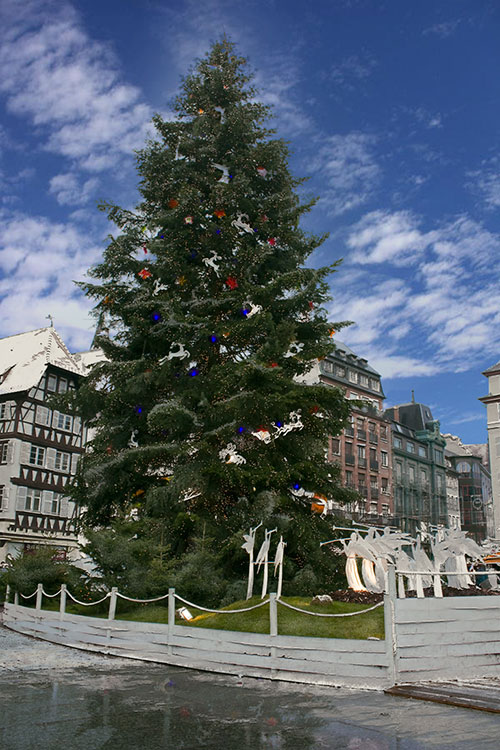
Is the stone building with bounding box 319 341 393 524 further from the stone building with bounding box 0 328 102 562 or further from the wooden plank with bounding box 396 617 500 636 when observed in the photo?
the wooden plank with bounding box 396 617 500 636

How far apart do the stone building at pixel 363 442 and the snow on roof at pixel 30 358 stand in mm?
22800

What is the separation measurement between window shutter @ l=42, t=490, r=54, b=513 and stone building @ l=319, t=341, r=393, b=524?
24.3 meters

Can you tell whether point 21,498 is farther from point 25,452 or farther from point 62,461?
point 62,461

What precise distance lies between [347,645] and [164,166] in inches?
695

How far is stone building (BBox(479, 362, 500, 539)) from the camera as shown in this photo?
5631cm

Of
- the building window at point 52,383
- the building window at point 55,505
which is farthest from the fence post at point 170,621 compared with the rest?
the building window at point 52,383

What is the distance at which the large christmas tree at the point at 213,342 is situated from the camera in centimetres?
1875

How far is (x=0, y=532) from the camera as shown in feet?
149

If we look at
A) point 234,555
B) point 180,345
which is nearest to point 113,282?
point 180,345

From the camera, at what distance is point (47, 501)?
49.3 m

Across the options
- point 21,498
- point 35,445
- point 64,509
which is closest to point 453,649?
point 21,498

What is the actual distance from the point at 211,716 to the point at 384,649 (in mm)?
3093

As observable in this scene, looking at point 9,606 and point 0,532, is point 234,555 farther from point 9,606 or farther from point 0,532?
point 0,532

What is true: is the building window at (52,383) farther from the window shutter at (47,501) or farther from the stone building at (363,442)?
the stone building at (363,442)
